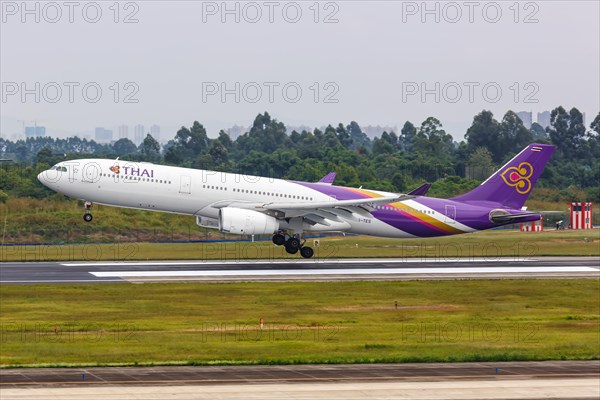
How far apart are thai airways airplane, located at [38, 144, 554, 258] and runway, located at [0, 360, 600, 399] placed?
2427 cm

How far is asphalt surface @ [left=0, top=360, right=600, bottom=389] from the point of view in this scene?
88.1 feet

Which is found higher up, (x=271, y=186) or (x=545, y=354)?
(x=271, y=186)

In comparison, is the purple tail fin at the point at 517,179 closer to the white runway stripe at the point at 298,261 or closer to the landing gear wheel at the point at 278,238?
the white runway stripe at the point at 298,261

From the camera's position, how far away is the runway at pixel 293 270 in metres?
50.8

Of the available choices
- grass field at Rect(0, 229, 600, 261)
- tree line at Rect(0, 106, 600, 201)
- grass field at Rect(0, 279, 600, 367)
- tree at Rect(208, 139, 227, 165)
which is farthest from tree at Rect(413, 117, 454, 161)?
grass field at Rect(0, 279, 600, 367)

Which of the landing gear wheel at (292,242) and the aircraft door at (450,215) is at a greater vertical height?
the aircraft door at (450,215)

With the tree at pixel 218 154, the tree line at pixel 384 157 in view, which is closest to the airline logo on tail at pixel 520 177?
the tree line at pixel 384 157

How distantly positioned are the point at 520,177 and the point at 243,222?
702 inches

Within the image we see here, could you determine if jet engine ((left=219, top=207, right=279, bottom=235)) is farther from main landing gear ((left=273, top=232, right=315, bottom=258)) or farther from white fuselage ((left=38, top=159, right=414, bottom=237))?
main landing gear ((left=273, top=232, right=315, bottom=258))

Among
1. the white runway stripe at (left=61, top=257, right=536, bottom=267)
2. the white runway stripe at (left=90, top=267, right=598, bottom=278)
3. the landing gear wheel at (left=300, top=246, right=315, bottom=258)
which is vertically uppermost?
the landing gear wheel at (left=300, top=246, right=315, bottom=258)

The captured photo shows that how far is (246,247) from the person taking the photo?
67.8m

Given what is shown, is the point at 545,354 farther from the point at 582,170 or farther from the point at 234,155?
the point at 234,155

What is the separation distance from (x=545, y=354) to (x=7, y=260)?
125 feet

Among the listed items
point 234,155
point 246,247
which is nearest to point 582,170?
point 234,155
